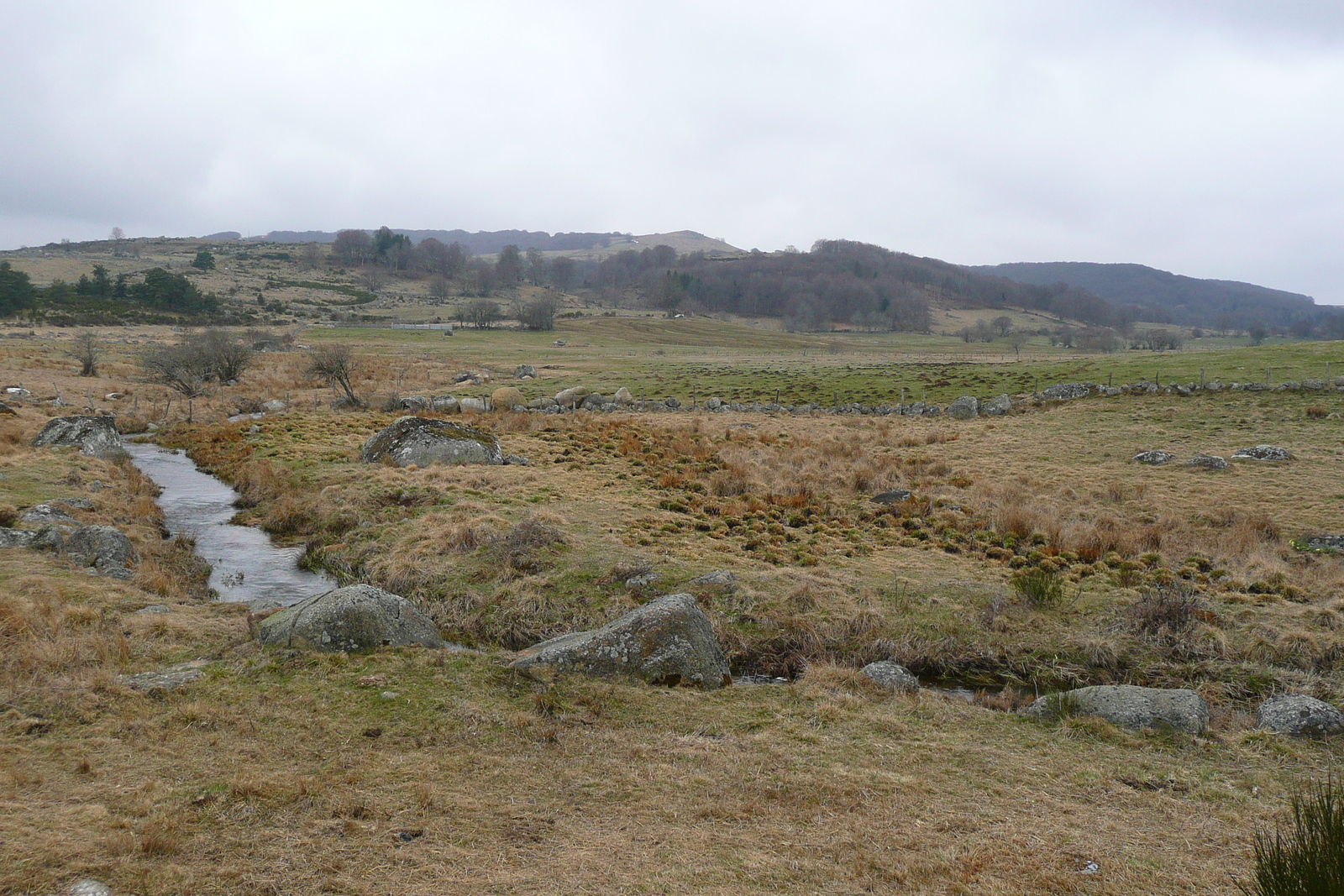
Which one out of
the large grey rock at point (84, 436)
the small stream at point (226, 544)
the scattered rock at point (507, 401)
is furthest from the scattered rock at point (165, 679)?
the scattered rock at point (507, 401)

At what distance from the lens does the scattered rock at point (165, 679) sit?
9.29m

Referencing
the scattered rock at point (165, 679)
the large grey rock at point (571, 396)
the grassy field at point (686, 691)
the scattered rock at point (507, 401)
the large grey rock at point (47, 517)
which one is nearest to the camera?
the grassy field at point (686, 691)

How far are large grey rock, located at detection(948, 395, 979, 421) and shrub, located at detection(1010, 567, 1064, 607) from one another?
97.6ft

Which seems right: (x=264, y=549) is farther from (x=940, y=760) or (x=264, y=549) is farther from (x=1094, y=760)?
(x=1094, y=760)

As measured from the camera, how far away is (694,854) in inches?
251

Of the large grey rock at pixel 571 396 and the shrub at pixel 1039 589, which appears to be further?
the large grey rock at pixel 571 396

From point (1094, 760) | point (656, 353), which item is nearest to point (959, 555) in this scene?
point (1094, 760)

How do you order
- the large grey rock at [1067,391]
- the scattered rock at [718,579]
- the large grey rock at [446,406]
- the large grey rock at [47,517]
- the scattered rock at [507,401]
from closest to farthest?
1. the scattered rock at [718,579]
2. the large grey rock at [47,517]
3. the large grey rock at [446,406]
4. the scattered rock at [507,401]
5. the large grey rock at [1067,391]

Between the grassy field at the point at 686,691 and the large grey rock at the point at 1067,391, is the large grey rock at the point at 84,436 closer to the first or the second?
the grassy field at the point at 686,691

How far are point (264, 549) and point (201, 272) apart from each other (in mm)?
154705

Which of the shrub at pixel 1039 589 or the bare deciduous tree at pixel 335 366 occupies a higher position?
the bare deciduous tree at pixel 335 366

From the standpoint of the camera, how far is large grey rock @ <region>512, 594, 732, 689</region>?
10.7 m

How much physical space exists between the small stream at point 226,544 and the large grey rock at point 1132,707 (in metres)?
14.1

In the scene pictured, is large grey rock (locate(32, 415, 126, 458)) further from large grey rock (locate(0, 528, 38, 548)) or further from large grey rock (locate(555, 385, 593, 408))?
large grey rock (locate(555, 385, 593, 408))
